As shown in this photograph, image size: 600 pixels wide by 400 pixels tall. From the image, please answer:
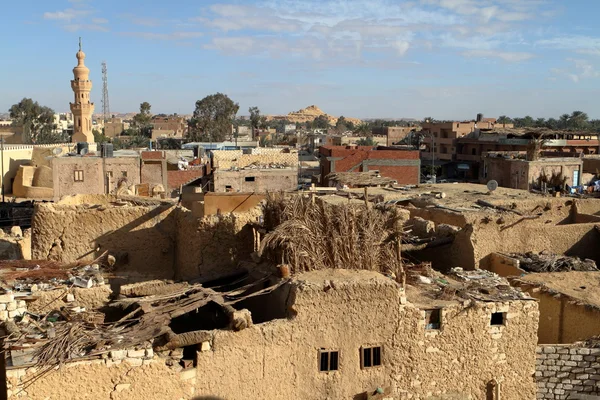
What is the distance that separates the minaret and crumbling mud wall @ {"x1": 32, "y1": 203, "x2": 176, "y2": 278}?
123 feet

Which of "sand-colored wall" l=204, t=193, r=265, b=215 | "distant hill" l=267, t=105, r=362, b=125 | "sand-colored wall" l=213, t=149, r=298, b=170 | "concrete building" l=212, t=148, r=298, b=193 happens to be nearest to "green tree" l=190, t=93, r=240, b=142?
"sand-colored wall" l=213, t=149, r=298, b=170

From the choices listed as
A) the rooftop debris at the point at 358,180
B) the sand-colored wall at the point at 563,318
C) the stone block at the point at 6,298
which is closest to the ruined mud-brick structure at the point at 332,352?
the stone block at the point at 6,298

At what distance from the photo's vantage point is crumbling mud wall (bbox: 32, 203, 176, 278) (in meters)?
12.6

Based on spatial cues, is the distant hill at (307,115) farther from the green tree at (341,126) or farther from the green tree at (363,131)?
the green tree at (363,131)

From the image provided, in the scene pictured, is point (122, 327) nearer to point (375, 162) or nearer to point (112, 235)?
point (112, 235)

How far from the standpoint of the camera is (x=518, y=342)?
9977mm

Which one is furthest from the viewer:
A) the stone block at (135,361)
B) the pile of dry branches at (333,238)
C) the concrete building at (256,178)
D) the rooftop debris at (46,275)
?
the concrete building at (256,178)

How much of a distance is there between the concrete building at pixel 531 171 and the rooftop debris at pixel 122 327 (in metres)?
22.1

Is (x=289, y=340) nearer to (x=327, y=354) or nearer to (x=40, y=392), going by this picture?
(x=327, y=354)

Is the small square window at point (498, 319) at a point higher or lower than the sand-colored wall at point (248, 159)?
lower

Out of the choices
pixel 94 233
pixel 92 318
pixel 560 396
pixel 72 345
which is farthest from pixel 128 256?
pixel 560 396

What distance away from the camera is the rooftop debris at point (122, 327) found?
312 inches

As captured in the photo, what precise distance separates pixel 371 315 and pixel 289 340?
125 centimetres

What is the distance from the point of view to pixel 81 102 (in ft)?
163
